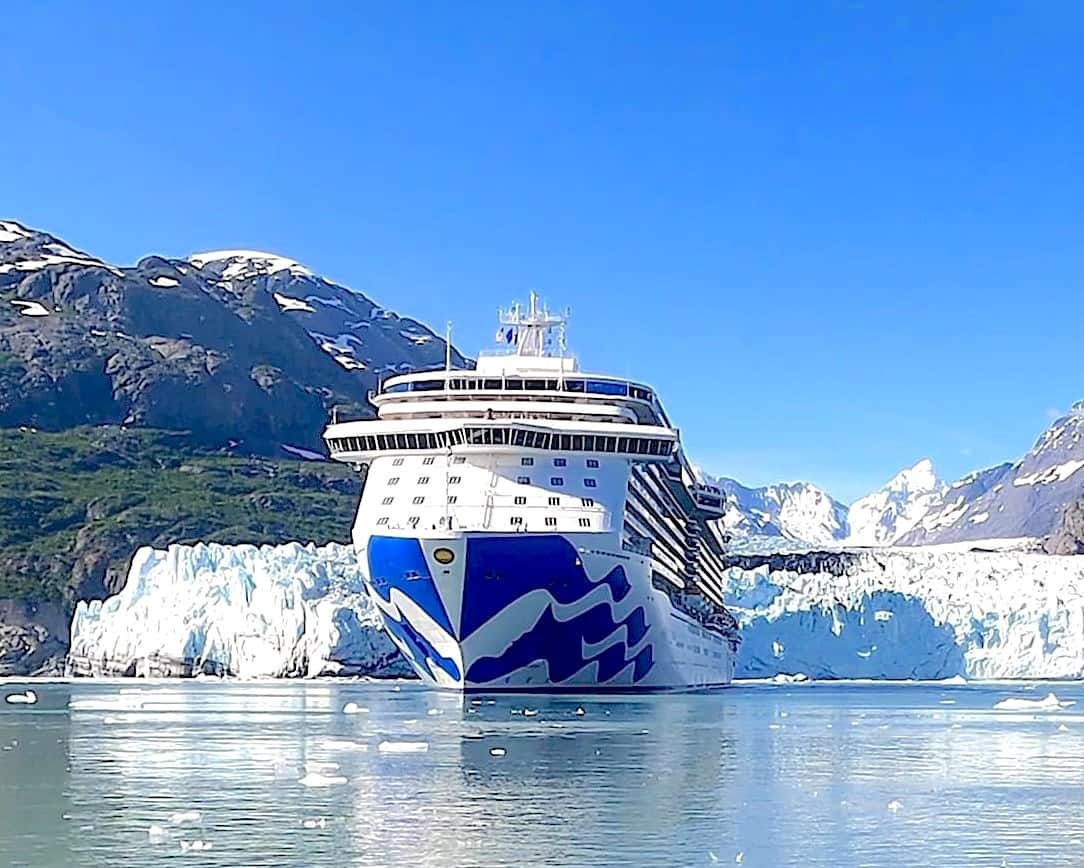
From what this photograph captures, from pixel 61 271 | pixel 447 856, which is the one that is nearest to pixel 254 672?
pixel 447 856

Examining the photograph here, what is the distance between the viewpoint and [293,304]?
195 metres

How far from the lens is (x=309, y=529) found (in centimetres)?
9631

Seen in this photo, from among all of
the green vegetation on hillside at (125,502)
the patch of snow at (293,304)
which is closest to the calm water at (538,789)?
the green vegetation on hillside at (125,502)

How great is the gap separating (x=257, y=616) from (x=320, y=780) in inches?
1582

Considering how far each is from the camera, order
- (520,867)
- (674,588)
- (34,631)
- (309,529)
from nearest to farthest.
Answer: (520,867)
(674,588)
(34,631)
(309,529)

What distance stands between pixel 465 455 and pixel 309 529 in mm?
59406

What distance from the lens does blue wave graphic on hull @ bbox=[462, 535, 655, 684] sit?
35688 millimetres

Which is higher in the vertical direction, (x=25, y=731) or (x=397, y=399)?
(x=397, y=399)

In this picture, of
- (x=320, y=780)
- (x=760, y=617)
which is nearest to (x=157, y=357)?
(x=760, y=617)

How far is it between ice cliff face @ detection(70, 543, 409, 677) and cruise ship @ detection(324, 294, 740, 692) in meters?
16.9

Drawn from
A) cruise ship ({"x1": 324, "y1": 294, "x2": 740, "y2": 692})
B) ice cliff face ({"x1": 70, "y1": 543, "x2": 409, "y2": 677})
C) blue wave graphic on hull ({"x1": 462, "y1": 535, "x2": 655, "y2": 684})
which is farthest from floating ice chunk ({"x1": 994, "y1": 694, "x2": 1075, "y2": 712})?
ice cliff face ({"x1": 70, "y1": 543, "x2": 409, "y2": 677})

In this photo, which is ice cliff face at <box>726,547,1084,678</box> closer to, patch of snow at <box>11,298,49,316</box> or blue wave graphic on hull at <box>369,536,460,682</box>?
blue wave graphic on hull at <box>369,536,460,682</box>

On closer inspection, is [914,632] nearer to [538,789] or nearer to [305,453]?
[538,789]

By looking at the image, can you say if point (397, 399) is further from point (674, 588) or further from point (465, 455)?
point (674, 588)
